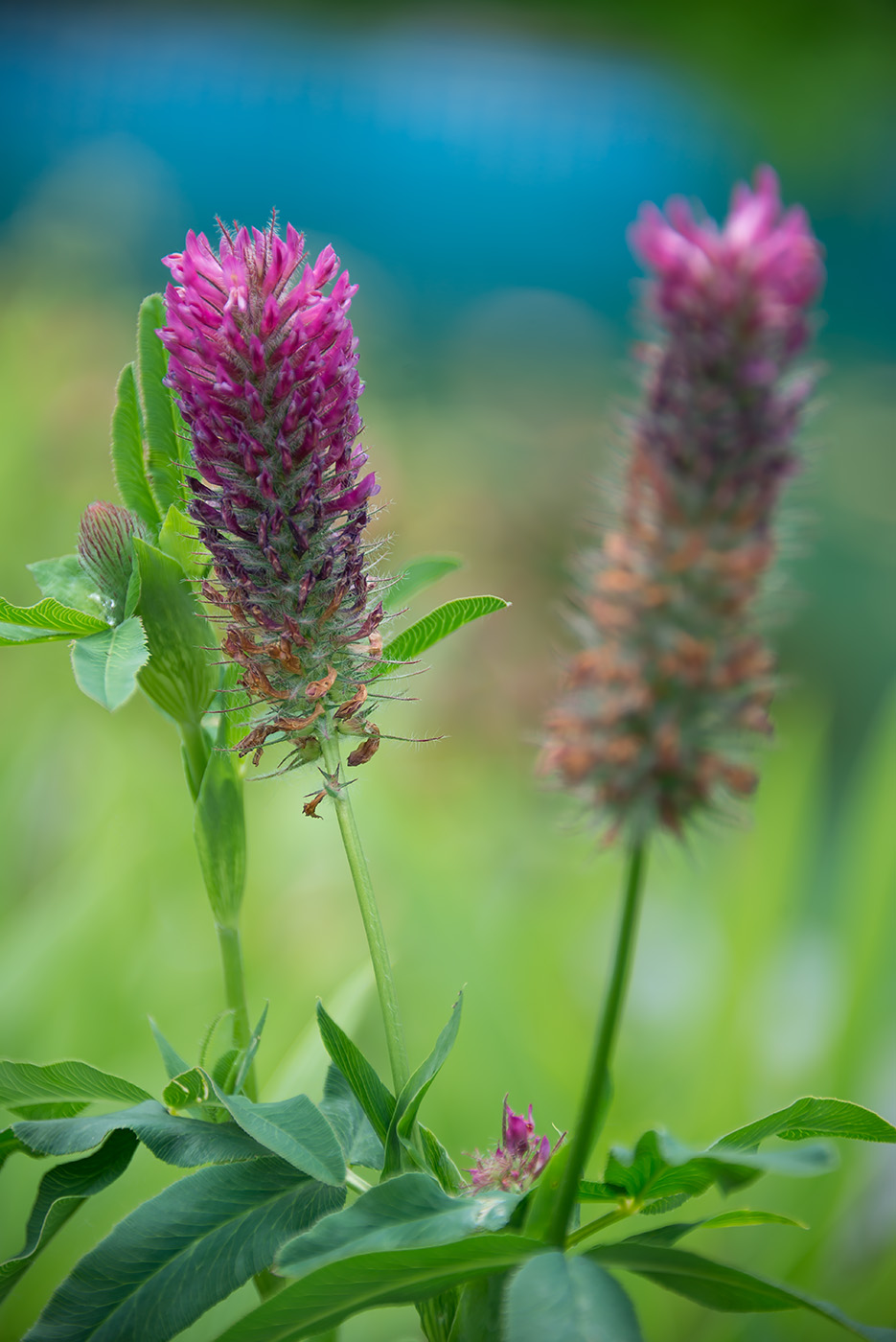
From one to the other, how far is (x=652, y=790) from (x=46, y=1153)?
0.22 meters

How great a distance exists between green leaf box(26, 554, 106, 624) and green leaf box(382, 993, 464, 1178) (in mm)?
173

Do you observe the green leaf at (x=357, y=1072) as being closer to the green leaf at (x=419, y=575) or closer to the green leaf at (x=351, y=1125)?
the green leaf at (x=351, y=1125)

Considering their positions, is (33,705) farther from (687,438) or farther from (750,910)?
(687,438)

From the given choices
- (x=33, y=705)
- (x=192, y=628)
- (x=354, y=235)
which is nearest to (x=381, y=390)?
(x=33, y=705)

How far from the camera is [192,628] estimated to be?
1.11ft

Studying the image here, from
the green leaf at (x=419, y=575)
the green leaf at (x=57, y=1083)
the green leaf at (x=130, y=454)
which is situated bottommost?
the green leaf at (x=57, y=1083)

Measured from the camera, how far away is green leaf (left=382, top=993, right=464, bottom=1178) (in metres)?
0.29

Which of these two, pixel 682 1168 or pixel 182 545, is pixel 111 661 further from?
pixel 682 1168


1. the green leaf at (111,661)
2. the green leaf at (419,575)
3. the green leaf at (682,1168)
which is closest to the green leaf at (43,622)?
the green leaf at (111,661)

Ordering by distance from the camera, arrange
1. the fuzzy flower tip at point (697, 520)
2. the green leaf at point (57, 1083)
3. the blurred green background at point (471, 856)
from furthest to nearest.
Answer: the blurred green background at point (471, 856) < the green leaf at point (57, 1083) < the fuzzy flower tip at point (697, 520)

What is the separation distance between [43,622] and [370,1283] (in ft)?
0.68

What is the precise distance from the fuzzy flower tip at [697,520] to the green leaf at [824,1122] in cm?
13

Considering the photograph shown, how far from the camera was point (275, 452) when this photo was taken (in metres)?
0.29

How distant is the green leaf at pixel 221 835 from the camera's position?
1.12ft
